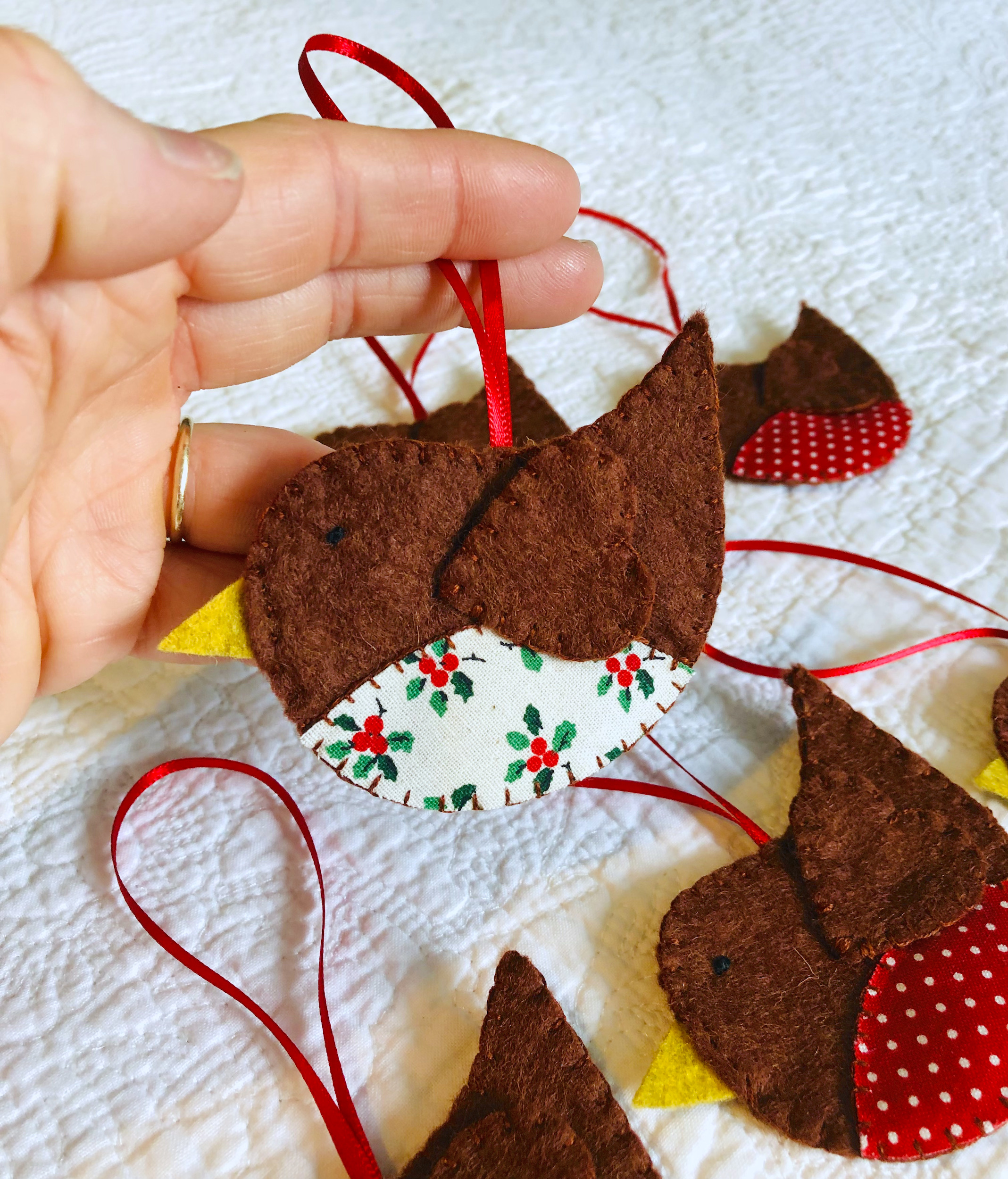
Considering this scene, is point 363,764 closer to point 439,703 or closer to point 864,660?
point 439,703

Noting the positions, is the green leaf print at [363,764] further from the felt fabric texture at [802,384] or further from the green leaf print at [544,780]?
the felt fabric texture at [802,384]

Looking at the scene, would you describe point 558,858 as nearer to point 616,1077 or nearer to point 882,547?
point 616,1077

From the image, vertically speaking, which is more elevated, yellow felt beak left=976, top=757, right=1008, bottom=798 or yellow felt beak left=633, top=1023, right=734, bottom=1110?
yellow felt beak left=976, top=757, right=1008, bottom=798

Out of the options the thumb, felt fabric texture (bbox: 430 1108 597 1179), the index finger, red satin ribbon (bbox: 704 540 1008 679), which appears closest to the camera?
the thumb

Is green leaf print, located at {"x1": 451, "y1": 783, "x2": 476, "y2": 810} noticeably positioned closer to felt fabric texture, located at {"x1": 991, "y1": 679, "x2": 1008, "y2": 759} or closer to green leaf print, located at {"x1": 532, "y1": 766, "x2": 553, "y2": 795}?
green leaf print, located at {"x1": 532, "y1": 766, "x2": 553, "y2": 795}

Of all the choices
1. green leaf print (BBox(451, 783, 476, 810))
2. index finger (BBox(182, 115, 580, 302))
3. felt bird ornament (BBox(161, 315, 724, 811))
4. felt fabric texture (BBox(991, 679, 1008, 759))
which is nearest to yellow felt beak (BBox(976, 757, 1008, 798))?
felt fabric texture (BBox(991, 679, 1008, 759))

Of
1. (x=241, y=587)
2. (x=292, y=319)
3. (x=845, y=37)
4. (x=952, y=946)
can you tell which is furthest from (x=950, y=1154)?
(x=845, y=37)

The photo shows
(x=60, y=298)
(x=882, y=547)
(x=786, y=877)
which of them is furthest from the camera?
(x=882, y=547)
